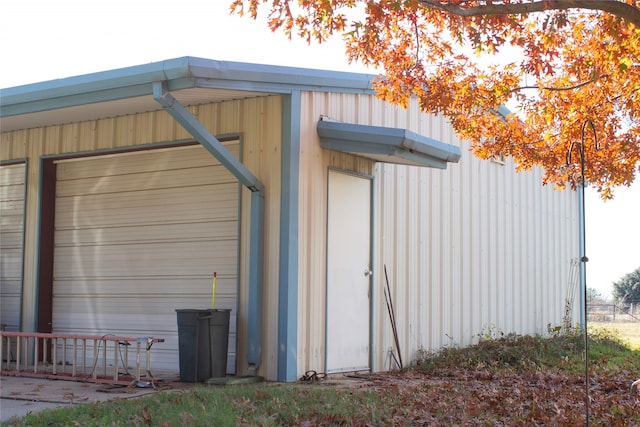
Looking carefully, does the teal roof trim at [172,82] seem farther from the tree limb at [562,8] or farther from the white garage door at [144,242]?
the tree limb at [562,8]

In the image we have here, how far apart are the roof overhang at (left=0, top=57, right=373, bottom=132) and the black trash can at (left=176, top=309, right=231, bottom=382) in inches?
104

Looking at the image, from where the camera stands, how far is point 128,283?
1175 centimetres

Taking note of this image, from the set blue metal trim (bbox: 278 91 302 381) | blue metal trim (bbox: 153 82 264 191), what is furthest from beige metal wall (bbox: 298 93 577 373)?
blue metal trim (bbox: 153 82 264 191)

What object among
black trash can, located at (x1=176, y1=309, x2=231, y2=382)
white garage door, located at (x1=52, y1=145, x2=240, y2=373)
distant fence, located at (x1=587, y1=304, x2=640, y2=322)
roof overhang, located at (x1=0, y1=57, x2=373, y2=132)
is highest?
roof overhang, located at (x1=0, y1=57, x2=373, y2=132)

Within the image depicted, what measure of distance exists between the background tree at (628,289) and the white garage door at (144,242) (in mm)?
30530

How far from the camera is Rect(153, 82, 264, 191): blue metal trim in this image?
926cm

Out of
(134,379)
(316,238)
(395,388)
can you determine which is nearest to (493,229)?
(316,238)

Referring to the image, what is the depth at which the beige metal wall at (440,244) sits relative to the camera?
10312 mm

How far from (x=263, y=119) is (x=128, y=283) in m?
3.27

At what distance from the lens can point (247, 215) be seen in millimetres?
10383

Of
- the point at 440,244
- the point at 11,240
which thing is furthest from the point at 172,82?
the point at 440,244

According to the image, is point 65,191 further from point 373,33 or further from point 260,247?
point 373,33

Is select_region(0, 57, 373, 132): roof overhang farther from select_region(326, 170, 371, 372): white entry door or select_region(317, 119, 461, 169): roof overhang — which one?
select_region(326, 170, 371, 372): white entry door

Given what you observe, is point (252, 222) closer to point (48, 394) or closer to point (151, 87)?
point (151, 87)
